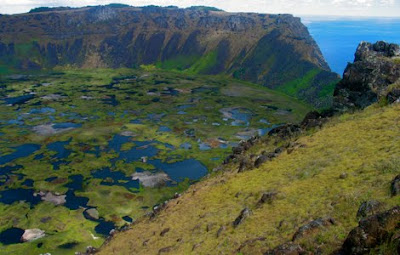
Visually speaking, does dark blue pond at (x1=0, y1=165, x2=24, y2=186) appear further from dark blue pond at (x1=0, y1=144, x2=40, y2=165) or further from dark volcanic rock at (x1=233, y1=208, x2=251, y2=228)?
dark volcanic rock at (x1=233, y1=208, x2=251, y2=228)

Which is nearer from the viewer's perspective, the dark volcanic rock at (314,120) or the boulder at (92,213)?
the dark volcanic rock at (314,120)

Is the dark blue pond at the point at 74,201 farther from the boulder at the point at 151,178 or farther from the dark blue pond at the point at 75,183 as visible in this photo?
the boulder at the point at 151,178

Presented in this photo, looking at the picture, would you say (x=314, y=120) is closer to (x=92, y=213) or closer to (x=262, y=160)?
(x=262, y=160)

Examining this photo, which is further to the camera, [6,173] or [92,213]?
[6,173]

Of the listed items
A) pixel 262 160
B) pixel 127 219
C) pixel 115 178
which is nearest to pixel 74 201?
pixel 115 178

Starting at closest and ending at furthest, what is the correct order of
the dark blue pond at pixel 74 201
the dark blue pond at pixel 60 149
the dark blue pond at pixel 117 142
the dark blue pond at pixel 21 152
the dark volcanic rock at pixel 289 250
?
1. the dark volcanic rock at pixel 289 250
2. the dark blue pond at pixel 74 201
3. the dark blue pond at pixel 21 152
4. the dark blue pond at pixel 60 149
5. the dark blue pond at pixel 117 142

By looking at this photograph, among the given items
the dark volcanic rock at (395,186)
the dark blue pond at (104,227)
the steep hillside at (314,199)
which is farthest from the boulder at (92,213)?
the dark volcanic rock at (395,186)
